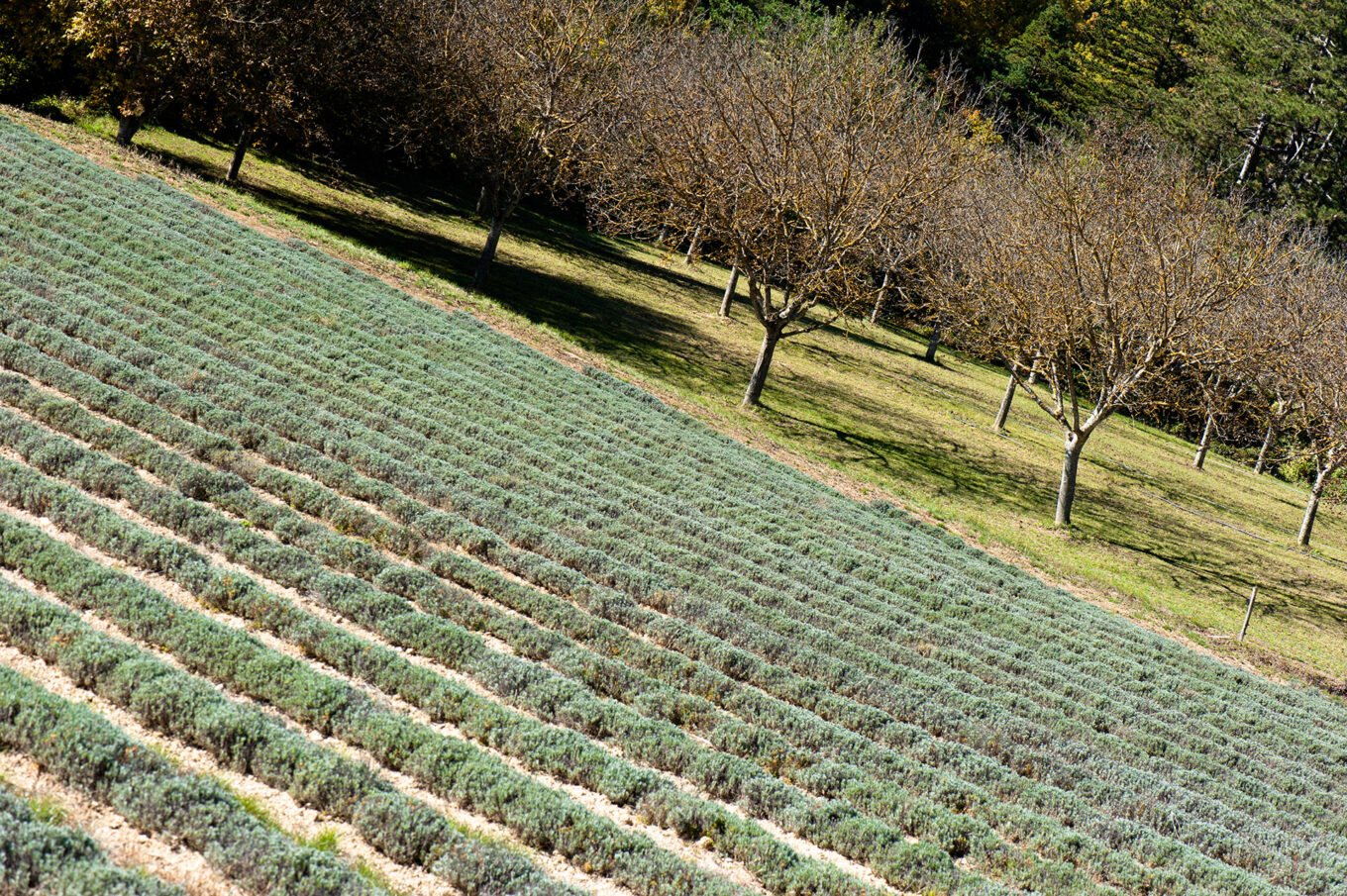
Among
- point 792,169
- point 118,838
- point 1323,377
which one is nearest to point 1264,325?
point 1323,377

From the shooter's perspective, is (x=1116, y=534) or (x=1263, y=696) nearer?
(x=1263, y=696)

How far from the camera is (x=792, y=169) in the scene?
84.4ft

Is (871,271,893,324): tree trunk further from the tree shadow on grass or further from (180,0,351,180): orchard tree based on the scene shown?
(180,0,351,180): orchard tree

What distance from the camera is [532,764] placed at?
753 cm

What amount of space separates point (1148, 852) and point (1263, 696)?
9.20 m

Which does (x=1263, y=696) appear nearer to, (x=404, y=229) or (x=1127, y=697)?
(x=1127, y=697)

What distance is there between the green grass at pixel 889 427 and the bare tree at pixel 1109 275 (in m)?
3.54

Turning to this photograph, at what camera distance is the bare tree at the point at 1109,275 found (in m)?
23.0

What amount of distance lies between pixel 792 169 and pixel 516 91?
907cm

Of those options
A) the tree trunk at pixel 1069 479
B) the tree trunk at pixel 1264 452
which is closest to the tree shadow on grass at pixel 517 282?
the tree trunk at pixel 1069 479

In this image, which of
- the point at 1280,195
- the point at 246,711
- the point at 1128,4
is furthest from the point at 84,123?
the point at 1128,4

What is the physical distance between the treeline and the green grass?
2.18 metres

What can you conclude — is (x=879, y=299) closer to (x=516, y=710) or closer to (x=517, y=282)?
(x=517, y=282)

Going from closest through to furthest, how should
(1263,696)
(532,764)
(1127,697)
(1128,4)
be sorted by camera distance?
(532,764)
(1127,697)
(1263,696)
(1128,4)
